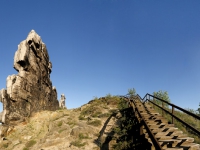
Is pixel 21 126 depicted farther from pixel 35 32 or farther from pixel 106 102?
pixel 35 32

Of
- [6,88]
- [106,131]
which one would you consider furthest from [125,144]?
[6,88]

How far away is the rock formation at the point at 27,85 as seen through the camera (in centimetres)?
2288

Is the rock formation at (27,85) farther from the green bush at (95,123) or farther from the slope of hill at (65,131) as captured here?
the green bush at (95,123)

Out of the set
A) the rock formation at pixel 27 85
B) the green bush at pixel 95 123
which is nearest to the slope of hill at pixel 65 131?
the green bush at pixel 95 123

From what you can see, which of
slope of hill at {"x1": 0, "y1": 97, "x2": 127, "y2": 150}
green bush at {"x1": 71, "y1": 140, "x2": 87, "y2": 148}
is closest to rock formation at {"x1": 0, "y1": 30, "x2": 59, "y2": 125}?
slope of hill at {"x1": 0, "y1": 97, "x2": 127, "y2": 150}

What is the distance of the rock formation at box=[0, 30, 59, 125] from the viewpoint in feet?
75.0

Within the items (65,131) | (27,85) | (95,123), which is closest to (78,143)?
(65,131)

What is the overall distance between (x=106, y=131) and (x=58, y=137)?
14.8 feet

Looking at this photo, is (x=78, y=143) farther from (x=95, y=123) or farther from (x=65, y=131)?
(x=95, y=123)

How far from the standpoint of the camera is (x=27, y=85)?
2594 centimetres

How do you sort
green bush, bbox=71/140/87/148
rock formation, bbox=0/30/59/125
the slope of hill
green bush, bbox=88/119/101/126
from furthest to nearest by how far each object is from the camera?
1. rock formation, bbox=0/30/59/125
2. green bush, bbox=88/119/101/126
3. the slope of hill
4. green bush, bbox=71/140/87/148

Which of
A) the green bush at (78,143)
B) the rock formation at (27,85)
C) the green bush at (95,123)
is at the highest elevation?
the rock formation at (27,85)

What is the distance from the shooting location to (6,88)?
23641 mm

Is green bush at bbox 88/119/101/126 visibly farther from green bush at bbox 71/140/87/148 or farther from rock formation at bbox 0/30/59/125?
rock formation at bbox 0/30/59/125
